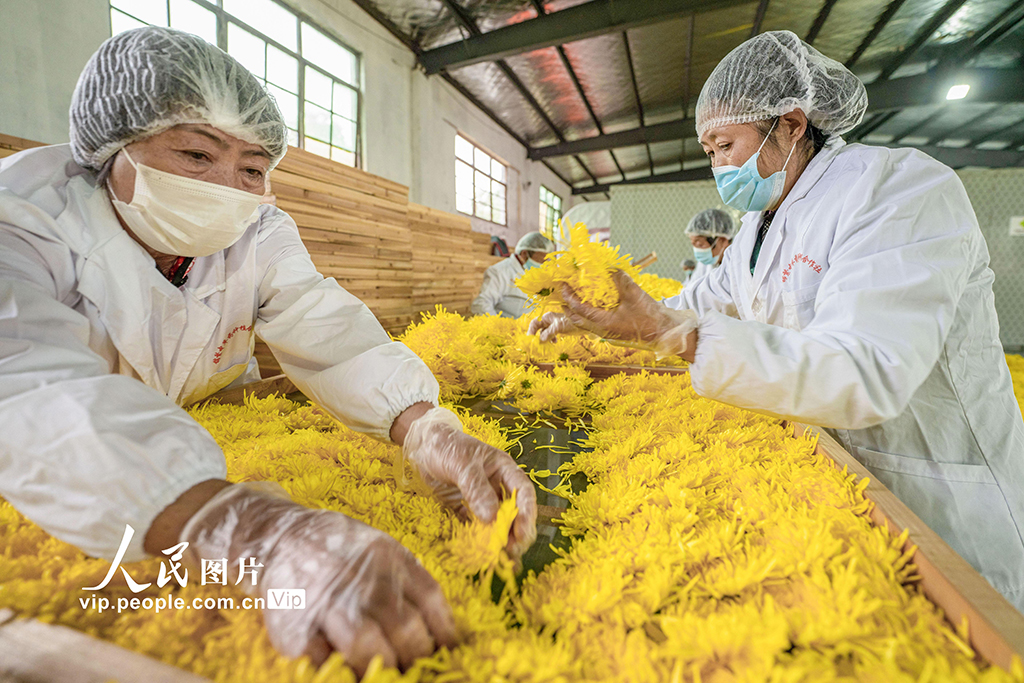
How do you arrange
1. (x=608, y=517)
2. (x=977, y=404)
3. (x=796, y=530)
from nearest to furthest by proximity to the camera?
(x=796, y=530) < (x=608, y=517) < (x=977, y=404)

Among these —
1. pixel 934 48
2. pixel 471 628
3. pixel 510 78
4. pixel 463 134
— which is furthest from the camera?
pixel 463 134

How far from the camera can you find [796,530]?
0.68m

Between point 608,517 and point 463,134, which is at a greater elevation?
point 463,134

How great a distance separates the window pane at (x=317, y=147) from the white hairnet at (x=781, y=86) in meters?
5.19

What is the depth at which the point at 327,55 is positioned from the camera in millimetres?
5375

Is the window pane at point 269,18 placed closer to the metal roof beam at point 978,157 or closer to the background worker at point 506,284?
the background worker at point 506,284

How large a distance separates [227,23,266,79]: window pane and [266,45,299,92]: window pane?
8cm

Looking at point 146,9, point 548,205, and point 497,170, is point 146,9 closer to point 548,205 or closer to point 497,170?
point 497,170

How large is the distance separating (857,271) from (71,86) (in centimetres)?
460

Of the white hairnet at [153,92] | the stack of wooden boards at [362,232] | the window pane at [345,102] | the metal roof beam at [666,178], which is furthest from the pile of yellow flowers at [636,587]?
the metal roof beam at [666,178]

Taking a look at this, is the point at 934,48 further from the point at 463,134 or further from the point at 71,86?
the point at 71,86

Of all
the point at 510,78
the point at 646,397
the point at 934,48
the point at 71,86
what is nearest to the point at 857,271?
the point at 646,397

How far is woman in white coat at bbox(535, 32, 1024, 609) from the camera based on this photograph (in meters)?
0.83

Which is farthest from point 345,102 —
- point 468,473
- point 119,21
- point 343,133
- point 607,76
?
point 468,473
